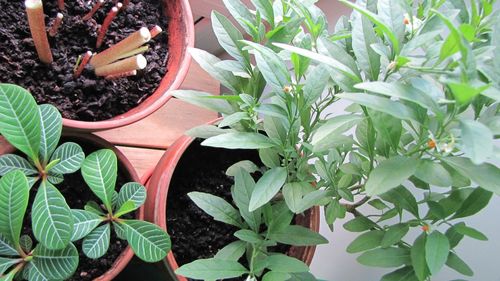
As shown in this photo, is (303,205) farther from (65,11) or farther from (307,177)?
(65,11)

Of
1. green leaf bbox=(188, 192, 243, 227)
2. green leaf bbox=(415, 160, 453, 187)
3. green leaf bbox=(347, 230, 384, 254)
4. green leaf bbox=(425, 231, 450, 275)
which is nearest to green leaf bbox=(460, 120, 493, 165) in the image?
green leaf bbox=(415, 160, 453, 187)

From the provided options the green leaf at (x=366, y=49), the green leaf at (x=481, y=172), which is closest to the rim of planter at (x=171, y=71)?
the green leaf at (x=366, y=49)

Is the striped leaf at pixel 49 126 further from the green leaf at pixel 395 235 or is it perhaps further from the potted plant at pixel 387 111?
the green leaf at pixel 395 235

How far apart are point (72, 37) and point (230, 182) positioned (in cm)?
40

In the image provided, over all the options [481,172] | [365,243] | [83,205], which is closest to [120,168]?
[83,205]

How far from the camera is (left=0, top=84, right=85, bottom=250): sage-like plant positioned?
1.90 feet

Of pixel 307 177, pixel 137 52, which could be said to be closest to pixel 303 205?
pixel 307 177

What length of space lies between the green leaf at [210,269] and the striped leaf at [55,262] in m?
0.14

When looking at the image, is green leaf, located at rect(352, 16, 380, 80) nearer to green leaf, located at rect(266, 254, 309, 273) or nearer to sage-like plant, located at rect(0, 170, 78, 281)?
green leaf, located at rect(266, 254, 309, 273)

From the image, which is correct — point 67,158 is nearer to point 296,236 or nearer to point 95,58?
point 95,58

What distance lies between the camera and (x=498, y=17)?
0.61 meters

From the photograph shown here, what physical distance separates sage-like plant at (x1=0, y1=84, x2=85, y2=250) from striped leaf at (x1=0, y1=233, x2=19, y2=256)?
0.09 meters

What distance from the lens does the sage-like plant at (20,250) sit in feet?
1.92

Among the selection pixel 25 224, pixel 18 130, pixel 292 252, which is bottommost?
pixel 292 252
